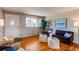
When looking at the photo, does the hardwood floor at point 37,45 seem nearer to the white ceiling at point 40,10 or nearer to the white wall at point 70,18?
the white wall at point 70,18

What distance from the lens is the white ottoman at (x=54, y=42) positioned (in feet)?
5.63

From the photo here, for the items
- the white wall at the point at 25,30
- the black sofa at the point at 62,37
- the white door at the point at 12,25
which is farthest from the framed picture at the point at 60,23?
the white door at the point at 12,25

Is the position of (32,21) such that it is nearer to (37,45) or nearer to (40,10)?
(40,10)

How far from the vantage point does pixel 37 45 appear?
5.58ft

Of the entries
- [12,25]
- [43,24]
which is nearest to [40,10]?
[43,24]

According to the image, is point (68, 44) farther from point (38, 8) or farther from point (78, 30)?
point (38, 8)

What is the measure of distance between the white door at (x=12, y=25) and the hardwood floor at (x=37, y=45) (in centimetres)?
24

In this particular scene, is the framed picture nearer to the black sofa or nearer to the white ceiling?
the black sofa

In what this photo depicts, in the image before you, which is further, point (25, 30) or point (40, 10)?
point (25, 30)

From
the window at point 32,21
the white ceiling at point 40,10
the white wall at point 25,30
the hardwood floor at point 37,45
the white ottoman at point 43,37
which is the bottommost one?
the hardwood floor at point 37,45

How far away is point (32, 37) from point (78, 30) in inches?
39.2

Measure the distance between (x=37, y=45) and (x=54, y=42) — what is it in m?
0.40

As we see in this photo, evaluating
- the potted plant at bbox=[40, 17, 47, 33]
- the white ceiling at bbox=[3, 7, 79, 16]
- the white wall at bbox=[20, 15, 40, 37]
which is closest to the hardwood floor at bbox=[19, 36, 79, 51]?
the white wall at bbox=[20, 15, 40, 37]
